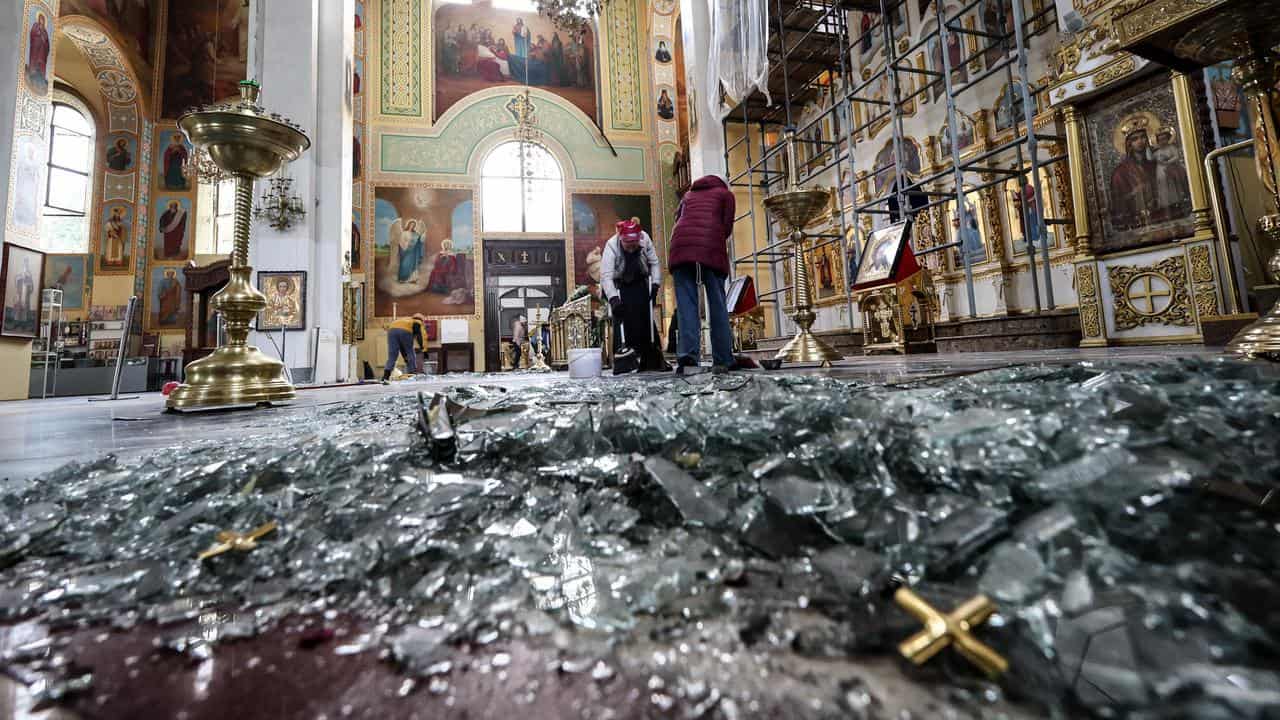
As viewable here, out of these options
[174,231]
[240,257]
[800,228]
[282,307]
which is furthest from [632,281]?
[174,231]

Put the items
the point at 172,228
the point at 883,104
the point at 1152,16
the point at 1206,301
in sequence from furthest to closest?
the point at 172,228 < the point at 883,104 < the point at 1206,301 < the point at 1152,16

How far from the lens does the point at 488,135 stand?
13734 mm

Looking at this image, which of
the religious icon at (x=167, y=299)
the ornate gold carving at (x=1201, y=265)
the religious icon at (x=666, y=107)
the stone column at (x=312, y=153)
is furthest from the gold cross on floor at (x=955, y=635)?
the religious icon at (x=666, y=107)

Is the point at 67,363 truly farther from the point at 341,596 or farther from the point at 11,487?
the point at 341,596

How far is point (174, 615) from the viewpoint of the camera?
0.47 metres

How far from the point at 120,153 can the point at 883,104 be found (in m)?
15.7

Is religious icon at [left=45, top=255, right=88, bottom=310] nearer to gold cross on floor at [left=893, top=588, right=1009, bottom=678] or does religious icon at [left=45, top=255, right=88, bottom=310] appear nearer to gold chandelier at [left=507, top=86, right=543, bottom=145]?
gold chandelier at [left=507, top=86, right=543, bottom=145]

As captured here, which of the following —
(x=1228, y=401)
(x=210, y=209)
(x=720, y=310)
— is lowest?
(x=1228, y=401)

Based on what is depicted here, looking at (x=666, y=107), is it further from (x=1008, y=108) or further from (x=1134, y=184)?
(x=1134, y=184)

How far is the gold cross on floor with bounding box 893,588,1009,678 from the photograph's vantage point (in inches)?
12.7

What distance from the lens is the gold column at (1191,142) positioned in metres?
4.10

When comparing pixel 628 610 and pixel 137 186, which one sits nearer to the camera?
pixel 628 610

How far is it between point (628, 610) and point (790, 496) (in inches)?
9.9

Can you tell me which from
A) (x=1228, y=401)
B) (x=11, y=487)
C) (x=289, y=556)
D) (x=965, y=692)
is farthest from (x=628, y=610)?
(x=11, y=487)
